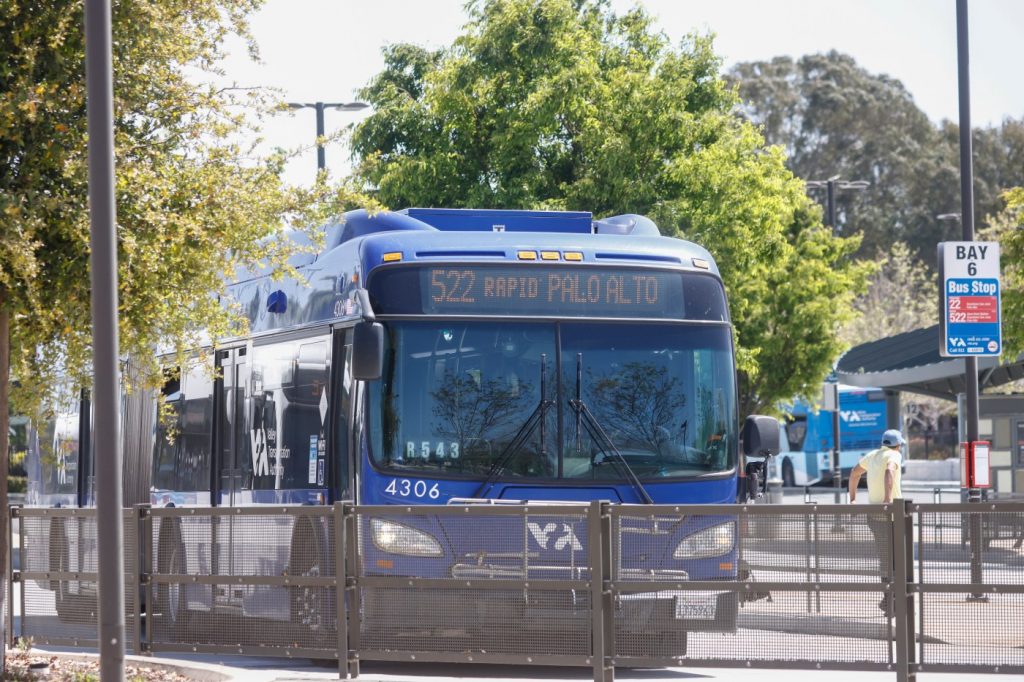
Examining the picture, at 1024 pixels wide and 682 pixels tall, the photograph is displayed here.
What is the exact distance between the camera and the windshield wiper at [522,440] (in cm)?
1120

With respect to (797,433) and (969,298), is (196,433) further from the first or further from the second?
(797,433)

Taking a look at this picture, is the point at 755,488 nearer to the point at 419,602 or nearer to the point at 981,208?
the point at 419,602

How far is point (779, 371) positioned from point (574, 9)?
10.3m

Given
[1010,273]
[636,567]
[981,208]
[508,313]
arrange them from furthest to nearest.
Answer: [981,208] → [1010,273] → [508,313] → [636,567]

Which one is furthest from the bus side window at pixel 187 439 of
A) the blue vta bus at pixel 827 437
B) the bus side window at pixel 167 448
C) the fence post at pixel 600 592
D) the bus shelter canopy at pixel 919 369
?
the blue vta bus at pixel 827 437

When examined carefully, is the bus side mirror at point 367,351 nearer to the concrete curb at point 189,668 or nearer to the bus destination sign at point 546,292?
the bus destination sign at point 546,292

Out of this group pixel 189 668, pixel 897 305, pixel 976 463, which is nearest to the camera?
pixel 189 668

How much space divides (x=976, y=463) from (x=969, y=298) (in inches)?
76.0

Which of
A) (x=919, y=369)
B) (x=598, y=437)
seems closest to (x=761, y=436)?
(x=598, y=437)

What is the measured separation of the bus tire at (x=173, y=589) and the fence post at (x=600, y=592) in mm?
3230

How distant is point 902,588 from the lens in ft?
31.3

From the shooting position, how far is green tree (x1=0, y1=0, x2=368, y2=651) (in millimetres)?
10000

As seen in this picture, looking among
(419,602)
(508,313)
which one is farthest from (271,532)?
(508,313)

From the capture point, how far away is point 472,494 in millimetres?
11195
